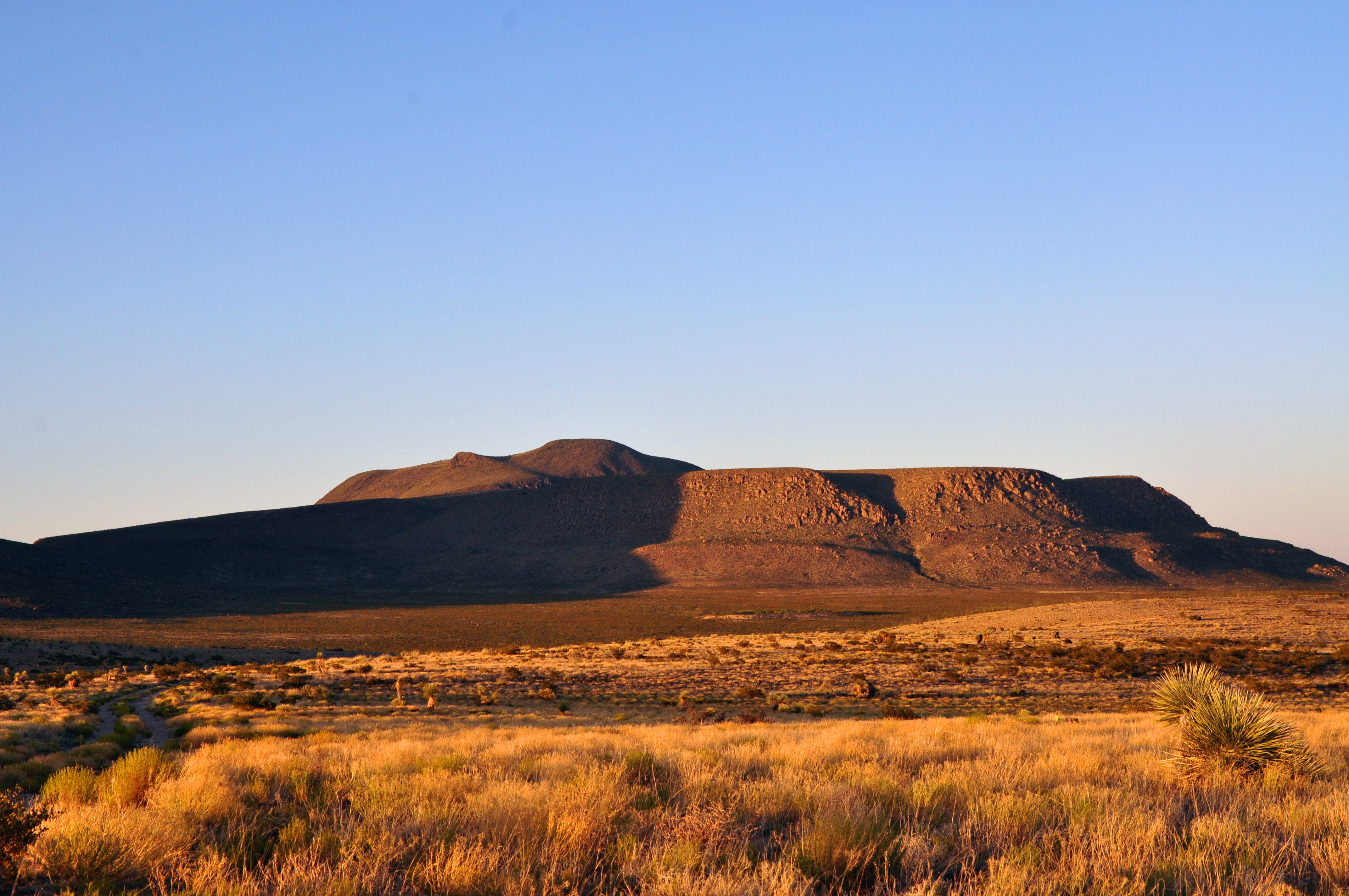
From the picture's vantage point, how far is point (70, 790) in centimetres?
841

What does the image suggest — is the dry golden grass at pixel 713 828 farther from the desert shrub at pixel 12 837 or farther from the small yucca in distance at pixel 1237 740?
the small yucca in distance at pixel 1237 740

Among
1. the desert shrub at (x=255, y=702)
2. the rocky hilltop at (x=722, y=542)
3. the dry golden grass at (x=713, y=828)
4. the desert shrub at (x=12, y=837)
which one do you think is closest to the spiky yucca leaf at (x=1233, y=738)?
the dry golden grass at (x=713, y=828)

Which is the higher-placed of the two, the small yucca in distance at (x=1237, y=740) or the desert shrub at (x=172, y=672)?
the small yucca in distance at (x=1237, y=740)

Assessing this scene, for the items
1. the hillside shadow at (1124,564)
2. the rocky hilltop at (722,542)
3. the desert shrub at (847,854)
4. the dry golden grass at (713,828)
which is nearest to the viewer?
the dry golden grass at (713,828)

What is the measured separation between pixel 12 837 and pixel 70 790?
2.71 meters

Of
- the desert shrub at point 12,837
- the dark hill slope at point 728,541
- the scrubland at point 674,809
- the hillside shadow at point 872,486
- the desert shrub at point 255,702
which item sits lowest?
the desert shrub at point 255,702

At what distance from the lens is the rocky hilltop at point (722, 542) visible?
101875mm

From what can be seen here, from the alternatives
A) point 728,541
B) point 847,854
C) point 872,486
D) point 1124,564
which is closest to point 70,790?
point 847,854

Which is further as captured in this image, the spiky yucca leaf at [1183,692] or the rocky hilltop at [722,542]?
the rocky hilltop at [722,542]

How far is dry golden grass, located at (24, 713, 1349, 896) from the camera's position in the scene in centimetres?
543

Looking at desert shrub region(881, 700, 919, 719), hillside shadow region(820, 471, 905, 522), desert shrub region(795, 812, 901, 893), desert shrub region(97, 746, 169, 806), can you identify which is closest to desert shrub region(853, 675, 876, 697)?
desert shrub region(881, 700, 919, 719)

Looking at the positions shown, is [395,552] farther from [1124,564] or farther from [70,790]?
[70,790]

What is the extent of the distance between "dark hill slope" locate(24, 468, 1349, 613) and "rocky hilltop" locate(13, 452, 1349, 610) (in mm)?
264

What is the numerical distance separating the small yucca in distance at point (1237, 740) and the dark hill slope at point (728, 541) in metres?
91.9
